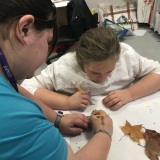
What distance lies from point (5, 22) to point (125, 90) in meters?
0.70

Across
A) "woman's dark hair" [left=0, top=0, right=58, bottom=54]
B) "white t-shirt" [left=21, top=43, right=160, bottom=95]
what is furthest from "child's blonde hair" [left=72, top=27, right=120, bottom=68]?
"woman's dark hair" [left=0, top=0, right=58, bottom=54]

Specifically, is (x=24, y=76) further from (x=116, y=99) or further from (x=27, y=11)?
(x=116, y=99)

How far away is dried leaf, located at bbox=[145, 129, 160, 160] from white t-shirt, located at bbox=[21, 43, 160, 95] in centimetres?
33

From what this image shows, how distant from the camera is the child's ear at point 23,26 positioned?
0.51 metres

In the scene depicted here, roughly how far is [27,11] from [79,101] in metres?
0.55

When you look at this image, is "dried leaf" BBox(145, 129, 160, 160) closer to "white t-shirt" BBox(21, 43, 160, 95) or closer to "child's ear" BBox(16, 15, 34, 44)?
"white t-shirt" BBox(21, 43, 160, 95)

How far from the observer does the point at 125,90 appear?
3.52 ft

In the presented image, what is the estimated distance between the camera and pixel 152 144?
2.64 ft

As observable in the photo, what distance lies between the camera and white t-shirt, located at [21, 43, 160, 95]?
1.11 m

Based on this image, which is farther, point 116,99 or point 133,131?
point 116,99

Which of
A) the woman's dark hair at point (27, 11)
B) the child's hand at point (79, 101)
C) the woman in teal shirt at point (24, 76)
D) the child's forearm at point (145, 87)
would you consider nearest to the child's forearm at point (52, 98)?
the child's hand at point (79, 101)

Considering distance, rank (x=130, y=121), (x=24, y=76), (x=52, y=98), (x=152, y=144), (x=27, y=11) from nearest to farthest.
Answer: (x=27, y=11) < (x=24, y=76) < (x=152, y=144) < (x=130, y=121) < (x=52, y=98)

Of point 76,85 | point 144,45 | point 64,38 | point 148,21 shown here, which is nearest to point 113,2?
point 148,21

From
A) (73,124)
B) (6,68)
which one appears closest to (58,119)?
(73,124)
